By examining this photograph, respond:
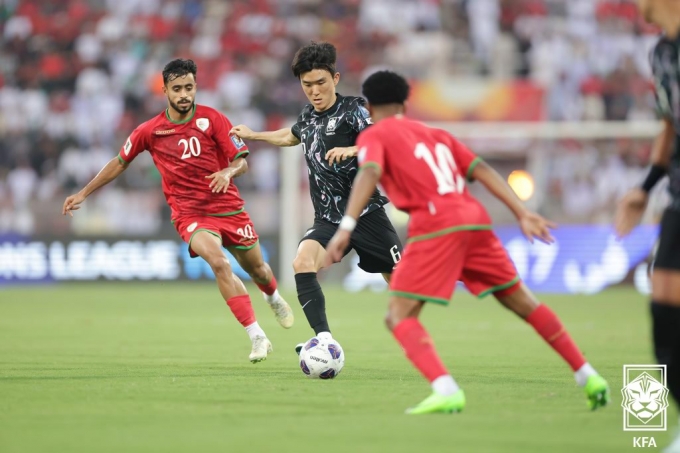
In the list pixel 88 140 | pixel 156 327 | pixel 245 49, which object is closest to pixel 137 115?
pixel 88 140

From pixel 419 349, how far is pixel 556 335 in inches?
35.4

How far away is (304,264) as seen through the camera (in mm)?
8906

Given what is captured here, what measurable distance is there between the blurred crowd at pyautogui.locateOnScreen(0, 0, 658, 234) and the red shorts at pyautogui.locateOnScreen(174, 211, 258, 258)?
1250 centimetres

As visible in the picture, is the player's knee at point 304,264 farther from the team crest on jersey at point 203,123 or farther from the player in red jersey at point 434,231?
the player in red jersey at point 434,231

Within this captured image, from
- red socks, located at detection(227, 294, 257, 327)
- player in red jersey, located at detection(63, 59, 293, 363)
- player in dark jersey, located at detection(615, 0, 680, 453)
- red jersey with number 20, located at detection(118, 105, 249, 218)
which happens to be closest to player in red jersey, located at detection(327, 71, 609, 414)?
player in dark jersey, located at detection(615, 0, 680, 453)

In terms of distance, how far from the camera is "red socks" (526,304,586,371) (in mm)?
6512

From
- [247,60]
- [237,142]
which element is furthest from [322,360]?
[247,60]

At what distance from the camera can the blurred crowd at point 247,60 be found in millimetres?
24516

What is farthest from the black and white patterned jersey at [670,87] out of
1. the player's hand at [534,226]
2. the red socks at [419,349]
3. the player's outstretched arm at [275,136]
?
the player's outstretched arm at [275,136]

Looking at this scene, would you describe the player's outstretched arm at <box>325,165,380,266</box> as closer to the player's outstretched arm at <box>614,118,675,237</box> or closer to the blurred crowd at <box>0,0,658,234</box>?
the player's outstretched arm at <box>614,118,675,237</box>

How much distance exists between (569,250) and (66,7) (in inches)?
614

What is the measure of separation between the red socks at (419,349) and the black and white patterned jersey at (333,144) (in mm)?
3030

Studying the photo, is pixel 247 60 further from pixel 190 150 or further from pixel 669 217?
pixel 669 217

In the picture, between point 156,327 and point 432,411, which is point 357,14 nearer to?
point 156,327
